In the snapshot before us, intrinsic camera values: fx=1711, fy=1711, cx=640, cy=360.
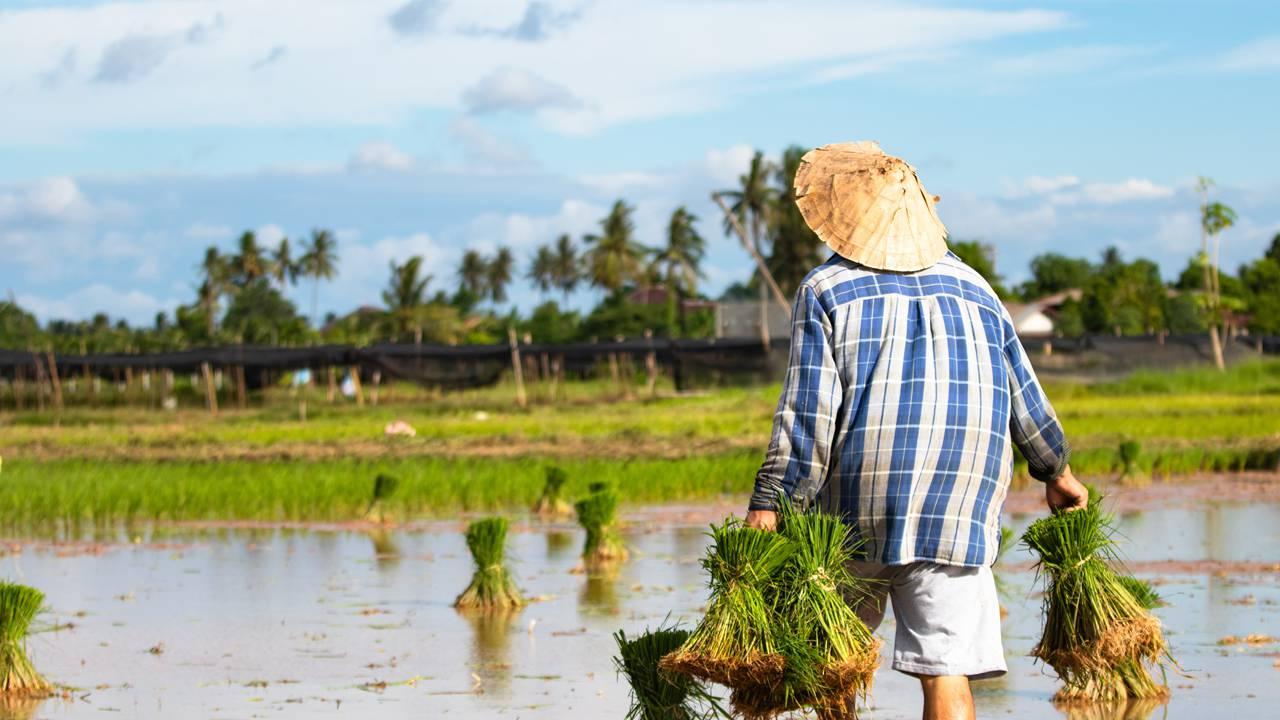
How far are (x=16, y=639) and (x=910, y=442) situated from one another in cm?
417

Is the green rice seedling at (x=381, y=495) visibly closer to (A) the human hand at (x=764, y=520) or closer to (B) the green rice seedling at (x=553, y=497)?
(B) the green rice seedling at (x=553, y=497)

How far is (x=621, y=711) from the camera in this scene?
612 centimetres

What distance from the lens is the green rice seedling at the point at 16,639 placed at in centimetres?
655

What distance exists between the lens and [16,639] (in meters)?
6.58

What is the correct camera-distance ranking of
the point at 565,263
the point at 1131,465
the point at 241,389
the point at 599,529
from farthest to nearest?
the point at 565,263, the point at 241,389, the point at 1131,465, the point at 599,529

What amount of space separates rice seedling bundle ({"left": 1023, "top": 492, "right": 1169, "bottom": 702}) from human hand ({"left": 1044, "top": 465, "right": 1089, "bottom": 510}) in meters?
0.24

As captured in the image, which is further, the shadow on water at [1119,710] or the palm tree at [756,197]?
the palm tree at [756,197]

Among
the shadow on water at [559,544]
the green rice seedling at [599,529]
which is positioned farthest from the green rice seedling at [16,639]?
the shadow on water at [559,544]

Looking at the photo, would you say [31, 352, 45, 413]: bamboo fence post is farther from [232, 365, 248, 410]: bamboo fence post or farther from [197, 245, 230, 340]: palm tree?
[197, 245, 230, 340]: palm tree

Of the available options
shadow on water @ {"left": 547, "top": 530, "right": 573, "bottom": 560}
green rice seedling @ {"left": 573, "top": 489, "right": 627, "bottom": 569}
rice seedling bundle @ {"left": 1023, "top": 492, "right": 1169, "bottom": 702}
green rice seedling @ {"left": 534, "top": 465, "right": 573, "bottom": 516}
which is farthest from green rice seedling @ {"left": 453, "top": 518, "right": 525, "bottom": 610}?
green rice seedling @ {"left": 534, "top": 465, "right": 573, "bottom": 516}

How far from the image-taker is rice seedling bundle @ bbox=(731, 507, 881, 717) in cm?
389

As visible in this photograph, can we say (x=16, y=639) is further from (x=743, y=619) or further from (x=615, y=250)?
(x=615, y=250)

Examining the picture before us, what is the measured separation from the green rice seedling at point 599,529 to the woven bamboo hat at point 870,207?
674 centimetres

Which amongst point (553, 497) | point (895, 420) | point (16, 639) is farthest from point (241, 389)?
point (895, 420)
